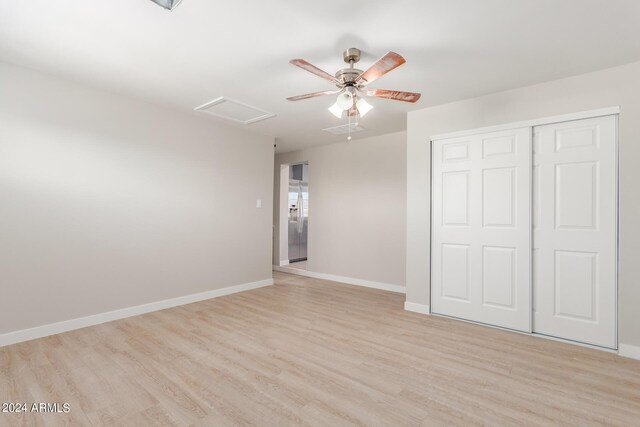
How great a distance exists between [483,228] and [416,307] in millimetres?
1222

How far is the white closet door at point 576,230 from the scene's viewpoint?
2695mm

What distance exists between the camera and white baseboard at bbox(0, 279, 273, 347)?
2.77 m

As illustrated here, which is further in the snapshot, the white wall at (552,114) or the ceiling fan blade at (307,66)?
the white wall at (552,114)

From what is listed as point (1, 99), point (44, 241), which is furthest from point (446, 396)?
point (1, 99)

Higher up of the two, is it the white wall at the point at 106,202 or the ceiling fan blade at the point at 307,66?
the ceiling fan blade at the point at 307,66

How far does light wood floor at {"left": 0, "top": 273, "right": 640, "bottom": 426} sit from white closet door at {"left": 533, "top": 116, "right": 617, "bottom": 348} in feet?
0.90

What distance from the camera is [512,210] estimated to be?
3154 mm

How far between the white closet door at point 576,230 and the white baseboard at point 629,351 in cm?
7

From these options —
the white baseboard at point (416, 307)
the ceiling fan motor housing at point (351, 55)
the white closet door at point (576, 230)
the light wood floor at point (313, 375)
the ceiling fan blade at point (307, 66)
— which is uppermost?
the ceiling fan motor housing at point (351, 55)

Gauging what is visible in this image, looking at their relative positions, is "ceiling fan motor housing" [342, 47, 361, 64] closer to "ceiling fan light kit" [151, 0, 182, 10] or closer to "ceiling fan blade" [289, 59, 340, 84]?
"ceiling fan blade" [289, 59, 340, 84]

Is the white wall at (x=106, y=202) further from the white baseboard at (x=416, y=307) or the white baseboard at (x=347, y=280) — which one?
the white baseboard at (x=416, y=307)

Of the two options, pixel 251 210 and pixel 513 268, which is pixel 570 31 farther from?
pixel 251 210

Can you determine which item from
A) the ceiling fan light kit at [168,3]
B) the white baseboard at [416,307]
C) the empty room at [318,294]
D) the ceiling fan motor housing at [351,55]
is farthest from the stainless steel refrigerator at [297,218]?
the ceiling fan light kit at [168,3]

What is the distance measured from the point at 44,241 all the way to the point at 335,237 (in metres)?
3.97
